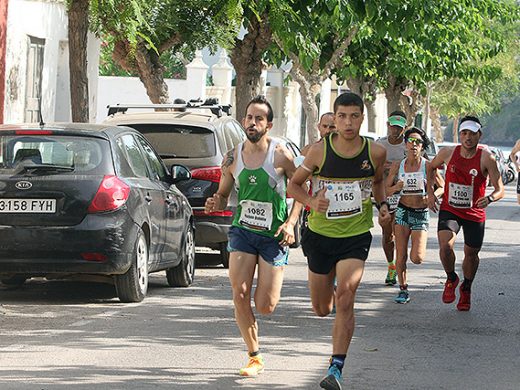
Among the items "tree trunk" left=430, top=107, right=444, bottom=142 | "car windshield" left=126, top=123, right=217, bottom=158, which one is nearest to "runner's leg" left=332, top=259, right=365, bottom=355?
"car windshield" left=126, top=123, right=217, bottom=158

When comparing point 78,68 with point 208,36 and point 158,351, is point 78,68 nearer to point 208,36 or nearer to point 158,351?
point 208,36

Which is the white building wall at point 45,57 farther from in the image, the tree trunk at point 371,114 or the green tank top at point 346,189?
the tree trunk at point 371,114

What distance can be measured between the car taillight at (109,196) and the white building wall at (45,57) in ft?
40.1

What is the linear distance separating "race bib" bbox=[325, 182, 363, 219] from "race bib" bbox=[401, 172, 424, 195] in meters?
4.98

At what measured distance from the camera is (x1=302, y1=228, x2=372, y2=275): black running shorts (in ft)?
30.2

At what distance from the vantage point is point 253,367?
9.13 meters

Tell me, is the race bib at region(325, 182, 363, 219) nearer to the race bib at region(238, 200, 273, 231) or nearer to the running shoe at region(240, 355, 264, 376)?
the race bib at region(238, 200, 273, 231)

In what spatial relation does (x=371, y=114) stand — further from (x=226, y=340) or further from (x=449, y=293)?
(x=226, y=340)

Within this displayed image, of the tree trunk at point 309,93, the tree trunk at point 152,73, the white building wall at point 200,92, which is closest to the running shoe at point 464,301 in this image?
the tree trunk at point 152,73

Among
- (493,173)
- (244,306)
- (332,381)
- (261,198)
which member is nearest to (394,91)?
(493,173)

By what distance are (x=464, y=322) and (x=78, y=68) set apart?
8046mm

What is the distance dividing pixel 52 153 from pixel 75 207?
0.62 m

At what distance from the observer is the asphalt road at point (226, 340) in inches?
359

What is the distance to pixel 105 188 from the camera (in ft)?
40.9
